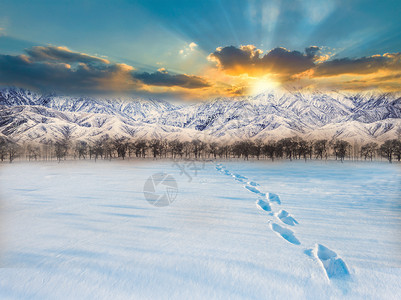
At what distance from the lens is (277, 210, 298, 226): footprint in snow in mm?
6020

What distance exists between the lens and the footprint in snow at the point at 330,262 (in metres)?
3.46

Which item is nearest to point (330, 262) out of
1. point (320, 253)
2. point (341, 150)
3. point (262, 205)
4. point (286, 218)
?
point (320, 253)

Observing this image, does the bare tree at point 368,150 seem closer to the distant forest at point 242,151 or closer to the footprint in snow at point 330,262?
the distant forest at point 242,151

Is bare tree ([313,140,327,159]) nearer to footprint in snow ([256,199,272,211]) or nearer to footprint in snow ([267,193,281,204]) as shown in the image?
footprint in snow ([267,193,281,204])

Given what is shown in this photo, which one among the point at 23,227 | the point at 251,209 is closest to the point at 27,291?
the point at 23,227

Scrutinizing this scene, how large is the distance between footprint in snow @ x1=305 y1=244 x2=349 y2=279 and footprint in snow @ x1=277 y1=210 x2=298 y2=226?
156 centimetres

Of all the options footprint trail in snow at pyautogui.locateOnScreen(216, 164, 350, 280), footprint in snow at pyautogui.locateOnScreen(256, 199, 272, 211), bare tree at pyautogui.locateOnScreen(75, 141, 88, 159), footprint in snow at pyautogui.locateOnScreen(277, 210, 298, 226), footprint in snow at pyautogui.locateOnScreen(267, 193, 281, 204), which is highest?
bare tree at pyautogui.locateOnScreen(75, 141, 88, 159)

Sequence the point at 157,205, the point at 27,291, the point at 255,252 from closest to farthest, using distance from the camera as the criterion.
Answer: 1. the point at 27,291
2. the point at 255,252
3. the point at 157,205

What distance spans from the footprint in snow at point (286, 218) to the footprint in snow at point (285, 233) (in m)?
0.47

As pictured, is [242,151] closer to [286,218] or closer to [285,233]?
[286,218]

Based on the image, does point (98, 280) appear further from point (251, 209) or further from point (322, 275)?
point (251, 209)

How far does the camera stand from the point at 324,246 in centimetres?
444

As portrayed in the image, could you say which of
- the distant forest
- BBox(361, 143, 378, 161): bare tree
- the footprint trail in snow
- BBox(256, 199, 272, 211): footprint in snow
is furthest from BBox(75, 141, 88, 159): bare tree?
BBox(361, 143, 378, 161): bare tree

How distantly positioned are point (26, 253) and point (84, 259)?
130cm
